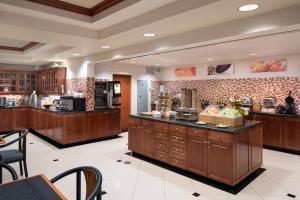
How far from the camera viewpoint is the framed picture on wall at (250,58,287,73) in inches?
215

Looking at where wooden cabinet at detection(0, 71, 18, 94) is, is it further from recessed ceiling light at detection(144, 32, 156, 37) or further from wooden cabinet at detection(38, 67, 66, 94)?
recessed ceiling light at detection(144, 32, 156, 37)

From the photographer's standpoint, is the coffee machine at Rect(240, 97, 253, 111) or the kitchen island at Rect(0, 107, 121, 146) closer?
the kitchen island at Rect(0, 107, 121, 146)

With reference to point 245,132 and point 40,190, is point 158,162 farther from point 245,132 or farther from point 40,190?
point 40,190

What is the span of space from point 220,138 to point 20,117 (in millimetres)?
6876

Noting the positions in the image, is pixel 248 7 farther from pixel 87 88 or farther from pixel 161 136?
pixel 87 88

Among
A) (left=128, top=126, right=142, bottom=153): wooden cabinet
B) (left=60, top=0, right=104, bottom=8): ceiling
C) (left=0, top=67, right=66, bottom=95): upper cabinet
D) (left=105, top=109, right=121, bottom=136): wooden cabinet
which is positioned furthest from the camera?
(left=0, top=67, right=66, bottom=95): upper cabinet

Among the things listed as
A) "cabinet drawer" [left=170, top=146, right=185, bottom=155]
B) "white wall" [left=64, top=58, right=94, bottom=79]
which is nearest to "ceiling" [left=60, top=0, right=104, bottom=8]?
"cabinet drawer" [left=170, top=146, right=185, bottom=155]

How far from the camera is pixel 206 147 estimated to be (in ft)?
10.9

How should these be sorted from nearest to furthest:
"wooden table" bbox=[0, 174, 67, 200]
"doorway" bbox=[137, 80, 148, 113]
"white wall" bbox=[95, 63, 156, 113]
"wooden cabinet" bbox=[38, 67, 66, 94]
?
1. "wooden table" bbox=[0, 174, 67, 200]
2. "white wall" bbox=[95, 63, 156, 113]
3. "wooden cabinet" bbox=[38, 67, 66, 94]
4. "doorway" bbox=[137, 80, 148, 113]

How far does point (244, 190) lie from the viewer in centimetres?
314

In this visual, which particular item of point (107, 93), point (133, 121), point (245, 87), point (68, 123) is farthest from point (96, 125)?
point (245, 87)

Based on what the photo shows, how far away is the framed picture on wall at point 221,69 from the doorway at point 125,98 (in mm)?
2850

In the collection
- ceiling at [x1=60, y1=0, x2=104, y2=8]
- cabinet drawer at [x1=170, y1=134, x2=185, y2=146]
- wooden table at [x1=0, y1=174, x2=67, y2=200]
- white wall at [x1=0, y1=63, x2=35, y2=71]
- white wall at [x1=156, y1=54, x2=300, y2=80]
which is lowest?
cabinet drawer at [x1=170, y1=134, x2=185, y2=146]

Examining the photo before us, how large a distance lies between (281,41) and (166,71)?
4872mm
